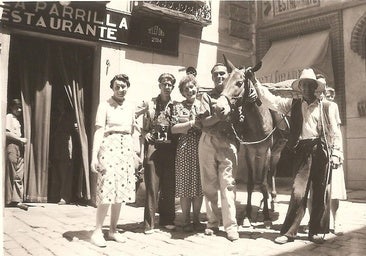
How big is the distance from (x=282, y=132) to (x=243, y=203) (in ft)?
5.59

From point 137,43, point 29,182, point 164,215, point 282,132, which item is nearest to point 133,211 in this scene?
point 164,215

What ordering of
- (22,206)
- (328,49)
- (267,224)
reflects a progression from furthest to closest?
(328,49) < (22,206) < (267,224)

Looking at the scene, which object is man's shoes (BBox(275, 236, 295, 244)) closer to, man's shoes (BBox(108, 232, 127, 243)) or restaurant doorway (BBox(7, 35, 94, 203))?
man's shoes (BBox(108, 232, 127, 243))

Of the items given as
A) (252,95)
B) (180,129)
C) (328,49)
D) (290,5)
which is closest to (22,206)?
(180,129)

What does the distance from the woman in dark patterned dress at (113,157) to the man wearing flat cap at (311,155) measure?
179 cm

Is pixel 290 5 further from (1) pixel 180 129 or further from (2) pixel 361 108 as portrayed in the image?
(1) pixel 180 129

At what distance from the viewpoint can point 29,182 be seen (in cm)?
680

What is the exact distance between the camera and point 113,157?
3988 millimetres

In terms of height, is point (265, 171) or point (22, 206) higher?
point (265, 171)

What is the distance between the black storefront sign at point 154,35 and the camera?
25.5 ft

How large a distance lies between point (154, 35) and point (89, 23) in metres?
1.58

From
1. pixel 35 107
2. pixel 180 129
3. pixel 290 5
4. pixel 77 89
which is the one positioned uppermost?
pixel 290 5

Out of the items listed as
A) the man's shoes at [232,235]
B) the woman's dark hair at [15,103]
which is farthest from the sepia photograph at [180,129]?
the woman's dark hair at [15,103]

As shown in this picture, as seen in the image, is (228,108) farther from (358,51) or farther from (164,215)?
(358,51)
